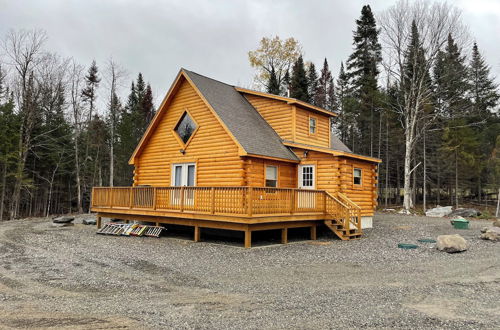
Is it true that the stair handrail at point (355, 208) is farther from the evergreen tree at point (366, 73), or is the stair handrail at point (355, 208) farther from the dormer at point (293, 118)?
the evergreen tree at point (366, 73)

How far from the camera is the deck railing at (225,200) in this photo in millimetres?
11745

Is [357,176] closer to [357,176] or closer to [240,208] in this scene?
[357,176]

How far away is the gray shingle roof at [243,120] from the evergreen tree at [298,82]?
17.7 metres

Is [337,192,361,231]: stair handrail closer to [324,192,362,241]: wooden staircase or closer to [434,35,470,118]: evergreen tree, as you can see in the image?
[324,192,362,241]: wooden staircase

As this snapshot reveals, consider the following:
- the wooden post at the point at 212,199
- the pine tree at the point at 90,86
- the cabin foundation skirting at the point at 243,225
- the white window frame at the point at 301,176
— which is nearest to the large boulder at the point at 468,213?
the white window frame at the point at 301,176

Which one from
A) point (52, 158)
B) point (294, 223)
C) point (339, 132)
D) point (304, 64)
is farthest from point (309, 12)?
point (52, 158)

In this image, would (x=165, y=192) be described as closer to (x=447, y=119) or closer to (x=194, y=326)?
(x=194, y=326)

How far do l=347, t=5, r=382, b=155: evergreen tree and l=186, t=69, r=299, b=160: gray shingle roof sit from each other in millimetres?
18858

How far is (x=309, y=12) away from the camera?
28281 mm

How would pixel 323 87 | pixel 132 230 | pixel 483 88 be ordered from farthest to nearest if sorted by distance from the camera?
pixel 323 87 < pixel 483 88 < pixel 132 230

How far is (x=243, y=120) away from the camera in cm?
1684

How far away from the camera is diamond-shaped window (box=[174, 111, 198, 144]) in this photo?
1710 cm

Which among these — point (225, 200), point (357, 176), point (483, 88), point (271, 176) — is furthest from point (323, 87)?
point (225, 200)

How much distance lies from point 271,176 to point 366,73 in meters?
25.6
